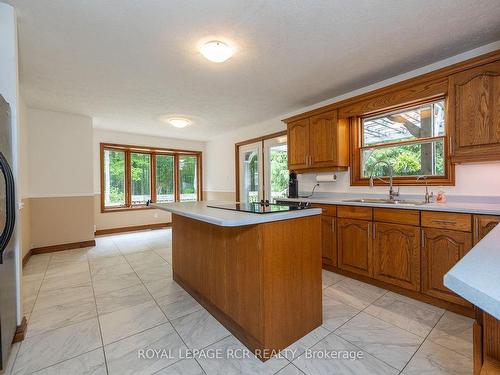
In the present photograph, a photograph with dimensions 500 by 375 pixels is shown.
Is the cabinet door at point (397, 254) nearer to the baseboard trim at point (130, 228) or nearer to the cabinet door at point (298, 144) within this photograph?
the cabinet door at point (298, 144)

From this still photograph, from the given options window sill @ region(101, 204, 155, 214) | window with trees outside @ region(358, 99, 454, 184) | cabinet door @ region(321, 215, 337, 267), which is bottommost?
cabinet door @ region(321, 215, 337, 267)

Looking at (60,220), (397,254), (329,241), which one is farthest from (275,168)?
(60,220)

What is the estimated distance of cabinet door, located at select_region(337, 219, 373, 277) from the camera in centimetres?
249

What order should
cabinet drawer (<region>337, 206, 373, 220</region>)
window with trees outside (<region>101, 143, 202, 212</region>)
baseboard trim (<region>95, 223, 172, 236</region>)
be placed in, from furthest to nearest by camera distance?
window with trees outside (<region>101, 143, 202, 212</region>) → baseboard trim (<region>95, 223, 172, 236</region>) → cabinet drawer (<region>337, 206, 373, 220</region>)

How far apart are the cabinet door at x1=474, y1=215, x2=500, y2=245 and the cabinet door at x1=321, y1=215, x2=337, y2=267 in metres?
1.23

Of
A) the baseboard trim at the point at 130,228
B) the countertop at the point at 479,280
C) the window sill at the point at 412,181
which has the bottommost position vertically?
the baseboard trim at the point at 130,228

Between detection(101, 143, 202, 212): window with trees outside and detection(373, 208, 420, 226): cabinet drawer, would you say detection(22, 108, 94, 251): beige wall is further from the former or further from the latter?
detection(373, 208, 420, 226): cabinet drawer

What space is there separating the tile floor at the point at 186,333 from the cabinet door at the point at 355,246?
185 millimetres

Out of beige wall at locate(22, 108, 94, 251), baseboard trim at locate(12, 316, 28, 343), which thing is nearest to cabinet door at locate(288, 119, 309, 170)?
baseboard trim at locate(12, 316, 28, 343)

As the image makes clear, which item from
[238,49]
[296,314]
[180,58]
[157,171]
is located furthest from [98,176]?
[296,314]

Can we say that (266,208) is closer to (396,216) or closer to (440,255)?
(396,216)

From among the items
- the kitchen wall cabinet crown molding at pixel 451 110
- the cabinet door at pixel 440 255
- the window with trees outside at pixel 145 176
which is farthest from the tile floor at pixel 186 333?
the window with trees outside at pixel 145 176

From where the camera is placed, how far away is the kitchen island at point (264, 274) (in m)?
1.49

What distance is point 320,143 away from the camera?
3.21 meters
